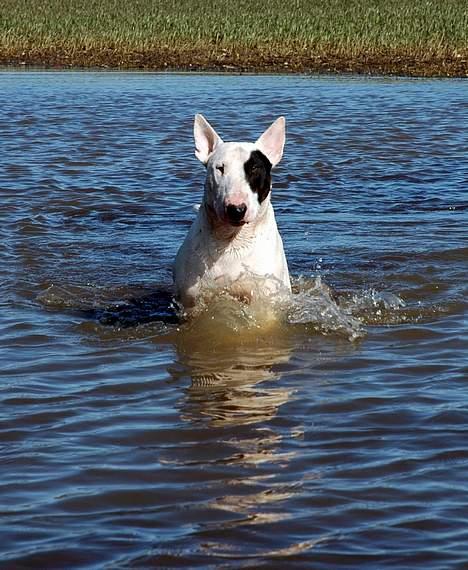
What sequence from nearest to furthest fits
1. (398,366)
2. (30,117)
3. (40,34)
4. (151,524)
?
(151,524), (398,366), (30,117), (40,34)

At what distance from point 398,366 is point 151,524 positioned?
2.84 m

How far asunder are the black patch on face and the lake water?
30.6 inches

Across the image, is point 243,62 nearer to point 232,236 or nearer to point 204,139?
point 204,139

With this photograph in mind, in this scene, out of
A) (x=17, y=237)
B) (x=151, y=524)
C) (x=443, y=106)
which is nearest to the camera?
(x=151, y=524)

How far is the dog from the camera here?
7395 millimetres

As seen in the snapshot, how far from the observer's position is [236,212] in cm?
713

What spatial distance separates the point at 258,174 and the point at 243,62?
29.5 metres

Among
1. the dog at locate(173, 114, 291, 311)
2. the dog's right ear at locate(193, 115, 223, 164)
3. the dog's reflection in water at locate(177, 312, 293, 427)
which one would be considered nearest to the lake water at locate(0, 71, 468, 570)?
the dog's reflection in water at locate(177, 312, 293, 427)

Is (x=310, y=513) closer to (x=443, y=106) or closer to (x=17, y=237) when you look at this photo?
(x=17, y=237)

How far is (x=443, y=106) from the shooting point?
2297 cm

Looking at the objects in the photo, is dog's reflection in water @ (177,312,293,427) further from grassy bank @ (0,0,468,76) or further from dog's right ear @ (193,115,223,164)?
grassy bank @ (0,0,468,76)

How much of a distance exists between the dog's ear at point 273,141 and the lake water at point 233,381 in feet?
3.07

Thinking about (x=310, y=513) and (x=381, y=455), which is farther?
(x=381, y=455)

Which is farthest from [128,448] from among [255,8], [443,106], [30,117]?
[255,8]
